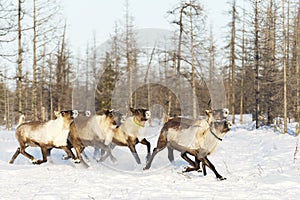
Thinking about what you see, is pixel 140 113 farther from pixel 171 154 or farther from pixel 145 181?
pixel 145 181

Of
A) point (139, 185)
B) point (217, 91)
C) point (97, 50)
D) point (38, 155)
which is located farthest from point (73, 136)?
point (97, 50)

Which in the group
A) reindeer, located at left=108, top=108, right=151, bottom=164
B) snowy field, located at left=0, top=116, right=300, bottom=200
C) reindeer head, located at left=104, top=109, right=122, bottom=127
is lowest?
snowy field, located at left=0, top=116, right=300, bottom=200

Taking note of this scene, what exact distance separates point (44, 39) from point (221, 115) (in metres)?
16.3

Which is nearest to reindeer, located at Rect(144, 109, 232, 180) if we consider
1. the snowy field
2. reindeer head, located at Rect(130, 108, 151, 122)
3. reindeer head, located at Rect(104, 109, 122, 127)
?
the snowy field

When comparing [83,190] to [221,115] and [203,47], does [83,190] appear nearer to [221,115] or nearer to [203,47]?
[221,115]

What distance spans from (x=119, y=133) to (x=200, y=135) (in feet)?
8.71

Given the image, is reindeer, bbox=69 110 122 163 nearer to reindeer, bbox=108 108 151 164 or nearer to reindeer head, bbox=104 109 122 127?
reindeer head, bbox=104 109 122 127

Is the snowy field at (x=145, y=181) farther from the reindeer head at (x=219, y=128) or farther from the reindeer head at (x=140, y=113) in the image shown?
the reindeer head at (x=140, y=113)

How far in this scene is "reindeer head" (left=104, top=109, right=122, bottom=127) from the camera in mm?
8930

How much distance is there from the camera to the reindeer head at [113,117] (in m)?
8.93

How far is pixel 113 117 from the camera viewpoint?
9.01 meters

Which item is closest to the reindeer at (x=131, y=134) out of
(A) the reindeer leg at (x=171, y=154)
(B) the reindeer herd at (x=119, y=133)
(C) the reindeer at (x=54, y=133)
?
(B) the reindeer herd at (x=119, y=133)

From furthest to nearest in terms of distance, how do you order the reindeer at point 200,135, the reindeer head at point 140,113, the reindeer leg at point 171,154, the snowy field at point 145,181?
the reindeer leg at point 171,154
the reindeer head at point 140,113
the reindeer at point 200,135
the snowy field at point 145,181

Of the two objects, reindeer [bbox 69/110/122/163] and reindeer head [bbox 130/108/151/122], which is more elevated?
reindeer head [bbox 130/108/151/122]
